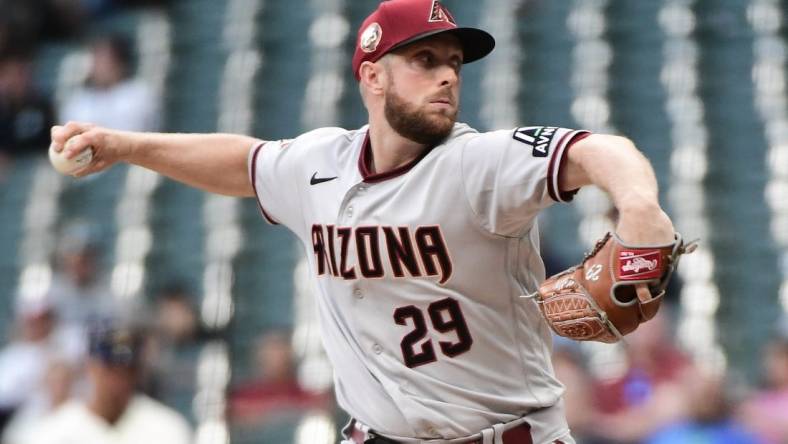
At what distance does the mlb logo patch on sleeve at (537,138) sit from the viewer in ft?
9.32

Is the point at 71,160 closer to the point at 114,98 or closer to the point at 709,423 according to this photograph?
the point at 709,423

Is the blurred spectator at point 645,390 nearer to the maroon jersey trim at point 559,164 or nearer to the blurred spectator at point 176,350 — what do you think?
the blurred spectator at point 176,350

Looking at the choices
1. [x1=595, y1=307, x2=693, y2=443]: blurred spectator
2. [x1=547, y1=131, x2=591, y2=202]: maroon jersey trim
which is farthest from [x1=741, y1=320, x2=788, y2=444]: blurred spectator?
[x1=547, y1=131, x2=591, y2=202]: maroon jersey trim

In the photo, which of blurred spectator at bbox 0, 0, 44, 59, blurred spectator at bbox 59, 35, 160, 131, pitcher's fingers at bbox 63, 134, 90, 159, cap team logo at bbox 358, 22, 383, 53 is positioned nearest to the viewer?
cap team logo at bbox 358, 22, 383, 53

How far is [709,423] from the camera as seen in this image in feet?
18.1

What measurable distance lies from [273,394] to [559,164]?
380cm

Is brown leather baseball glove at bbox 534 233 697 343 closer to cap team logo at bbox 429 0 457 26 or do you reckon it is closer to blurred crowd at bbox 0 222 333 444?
cap team logo at bbox 429 0 457 26

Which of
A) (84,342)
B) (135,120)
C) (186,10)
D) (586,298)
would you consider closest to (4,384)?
(84,342)

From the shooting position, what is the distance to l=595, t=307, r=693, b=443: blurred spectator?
5688mm

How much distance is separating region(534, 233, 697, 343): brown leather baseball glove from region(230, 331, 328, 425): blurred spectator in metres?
3.56

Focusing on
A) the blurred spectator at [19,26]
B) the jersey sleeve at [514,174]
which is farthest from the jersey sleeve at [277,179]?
the blurred spectator at [19,26]

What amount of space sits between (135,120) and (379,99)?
16.8 feet

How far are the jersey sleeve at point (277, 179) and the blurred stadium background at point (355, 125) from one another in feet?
8.59

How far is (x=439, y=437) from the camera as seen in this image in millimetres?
3191
